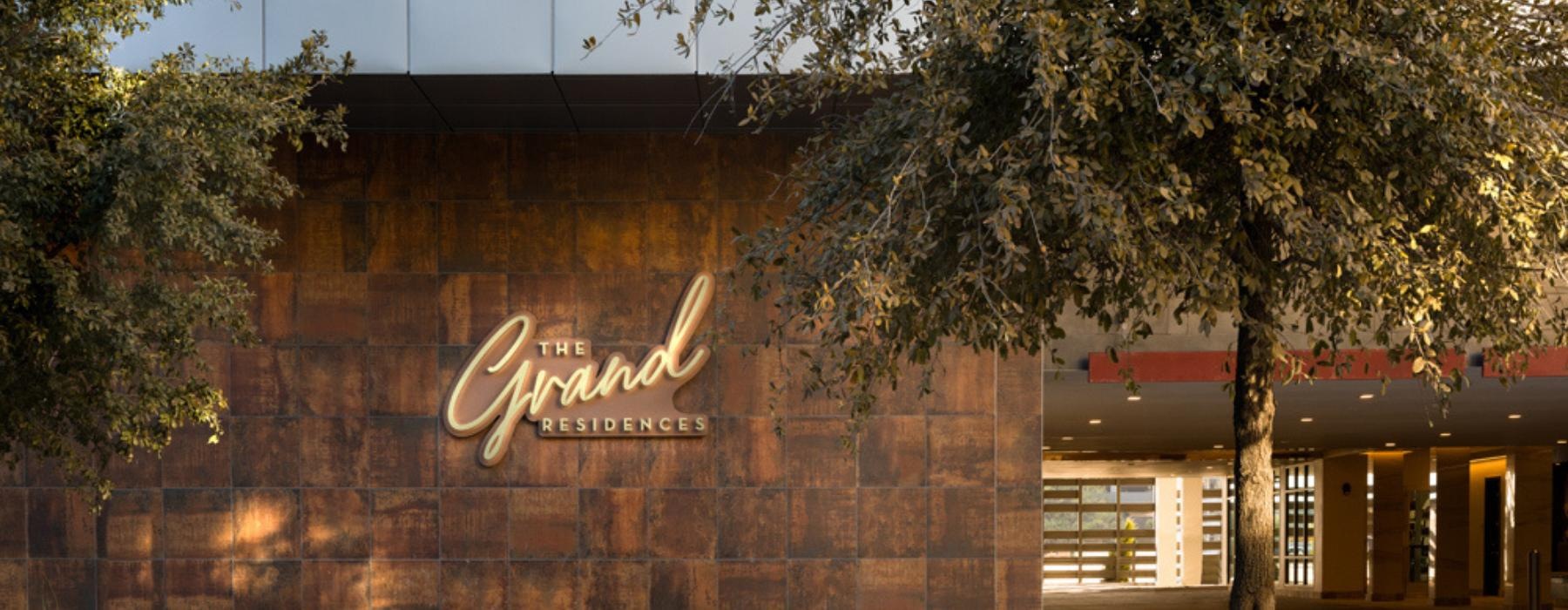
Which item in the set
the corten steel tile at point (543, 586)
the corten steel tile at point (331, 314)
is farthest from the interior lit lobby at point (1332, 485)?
the corten steel tile at point (331, 314)

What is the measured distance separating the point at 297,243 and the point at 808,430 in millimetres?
4599

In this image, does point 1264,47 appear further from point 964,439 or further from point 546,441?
point 546,441

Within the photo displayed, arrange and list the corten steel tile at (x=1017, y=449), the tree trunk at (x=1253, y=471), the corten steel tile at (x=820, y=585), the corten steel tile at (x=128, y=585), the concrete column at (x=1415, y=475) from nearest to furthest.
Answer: the tree trunk at (x=1253, y=471)
the corten steel tile at (x=128, y=585)
the corten steel tile at (x=820, y=585)
the corten steel tile at (x=1017, y=449)
the concrete column at (x=1415, y=475)

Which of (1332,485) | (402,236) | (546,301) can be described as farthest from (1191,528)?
(402,236)

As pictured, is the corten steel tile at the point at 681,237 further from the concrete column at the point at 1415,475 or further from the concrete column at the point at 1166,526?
the concrete column at the point at 1166,526

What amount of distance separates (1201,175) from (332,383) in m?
7.92

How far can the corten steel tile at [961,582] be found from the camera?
13469 mm

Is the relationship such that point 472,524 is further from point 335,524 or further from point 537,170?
point 537,170

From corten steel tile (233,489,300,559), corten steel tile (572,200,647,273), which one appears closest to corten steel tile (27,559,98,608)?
corten steel tile (233,489,300,559)

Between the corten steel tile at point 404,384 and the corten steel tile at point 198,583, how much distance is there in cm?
183

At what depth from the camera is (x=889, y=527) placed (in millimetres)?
13469

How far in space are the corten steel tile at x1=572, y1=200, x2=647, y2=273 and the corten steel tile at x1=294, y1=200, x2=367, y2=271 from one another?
1.84 m

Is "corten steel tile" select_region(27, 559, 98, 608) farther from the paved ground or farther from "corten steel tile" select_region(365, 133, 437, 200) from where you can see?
the paved ground

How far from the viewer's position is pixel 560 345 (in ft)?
44.2
